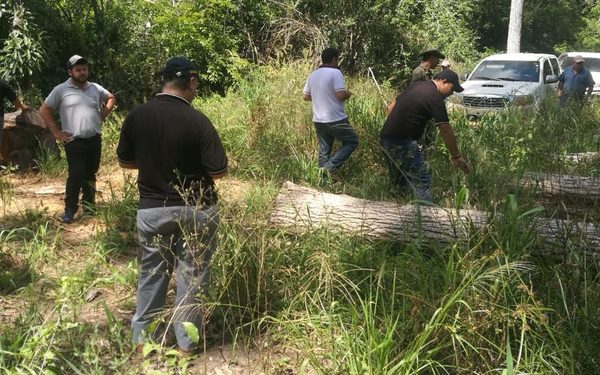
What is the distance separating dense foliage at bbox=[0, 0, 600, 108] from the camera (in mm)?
9680

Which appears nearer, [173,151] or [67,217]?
[173,151]

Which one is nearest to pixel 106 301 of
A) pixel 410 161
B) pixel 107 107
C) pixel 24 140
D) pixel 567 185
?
pixel 107 107

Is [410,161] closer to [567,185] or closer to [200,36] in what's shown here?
[567,185]

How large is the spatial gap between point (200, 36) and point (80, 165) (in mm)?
7048

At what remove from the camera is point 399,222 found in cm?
436

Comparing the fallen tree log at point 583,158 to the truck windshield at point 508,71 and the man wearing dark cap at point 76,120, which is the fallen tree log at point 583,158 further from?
the truck windshield at point 508,71

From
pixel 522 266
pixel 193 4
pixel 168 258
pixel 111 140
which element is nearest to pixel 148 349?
pixel 168 258

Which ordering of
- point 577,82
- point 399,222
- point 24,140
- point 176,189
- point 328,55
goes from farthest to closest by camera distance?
point 577,82 → point 24,140 → point 328,55 → point 399,222 → point 176,189

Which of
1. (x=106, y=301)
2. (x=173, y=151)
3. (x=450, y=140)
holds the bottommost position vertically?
(x=106, y=301)

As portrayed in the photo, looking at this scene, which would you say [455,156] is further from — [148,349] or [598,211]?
[148,349]

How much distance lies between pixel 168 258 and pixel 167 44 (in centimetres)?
913

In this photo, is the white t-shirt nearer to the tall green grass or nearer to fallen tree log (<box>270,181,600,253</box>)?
fallen tree log (<box>270,181,600,253</box>)

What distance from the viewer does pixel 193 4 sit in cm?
1229

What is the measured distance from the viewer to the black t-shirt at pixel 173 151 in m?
3.13
